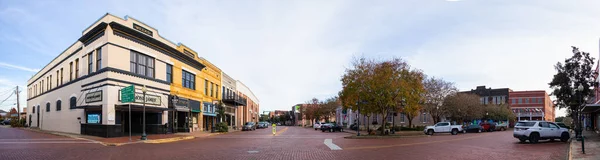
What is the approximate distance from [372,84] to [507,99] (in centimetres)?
7312

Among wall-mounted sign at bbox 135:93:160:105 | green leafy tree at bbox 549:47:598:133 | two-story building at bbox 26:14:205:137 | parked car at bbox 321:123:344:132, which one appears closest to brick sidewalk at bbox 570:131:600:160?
green leafy tree at bbox 549:47:598:133

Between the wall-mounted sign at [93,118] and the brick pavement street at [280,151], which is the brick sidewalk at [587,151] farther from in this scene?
the wall-mounted sign at [93,118]

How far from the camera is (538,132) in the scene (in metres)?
23.7

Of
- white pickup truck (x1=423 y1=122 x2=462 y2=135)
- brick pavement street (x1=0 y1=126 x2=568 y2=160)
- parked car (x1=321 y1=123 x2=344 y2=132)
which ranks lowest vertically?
parked car (x1=321 y1=123 x2=344 y2=132)

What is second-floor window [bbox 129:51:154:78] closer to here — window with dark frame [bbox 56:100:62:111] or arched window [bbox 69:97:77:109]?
arched window [bbox 69:97:77:109]

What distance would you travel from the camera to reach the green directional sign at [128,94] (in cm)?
2790

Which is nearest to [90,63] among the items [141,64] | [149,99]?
[141,64]

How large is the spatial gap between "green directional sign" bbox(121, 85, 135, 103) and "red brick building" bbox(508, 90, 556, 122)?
85.9 metres

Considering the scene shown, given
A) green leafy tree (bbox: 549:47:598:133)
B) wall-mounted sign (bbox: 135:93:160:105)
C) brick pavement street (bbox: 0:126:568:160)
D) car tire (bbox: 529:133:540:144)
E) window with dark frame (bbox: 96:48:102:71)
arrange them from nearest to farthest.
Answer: brick pavement street (bbox: 0:126:568:160) → car tire (bbox: 529:133:540:144) → window with dark frame (bbox: 96:48:102:71) → wall-mounted sign (bbox: 135:93:160:105) → green leafy tree (bbox: 549:47:598:133)

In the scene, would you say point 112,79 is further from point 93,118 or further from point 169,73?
point 169,73

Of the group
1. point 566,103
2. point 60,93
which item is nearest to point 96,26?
point 60,93

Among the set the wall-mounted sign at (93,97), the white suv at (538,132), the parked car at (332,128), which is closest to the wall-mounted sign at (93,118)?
the wall-mounted sign at (93,97)

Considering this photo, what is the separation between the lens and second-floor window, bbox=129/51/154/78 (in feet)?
105

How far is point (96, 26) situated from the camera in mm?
29641
